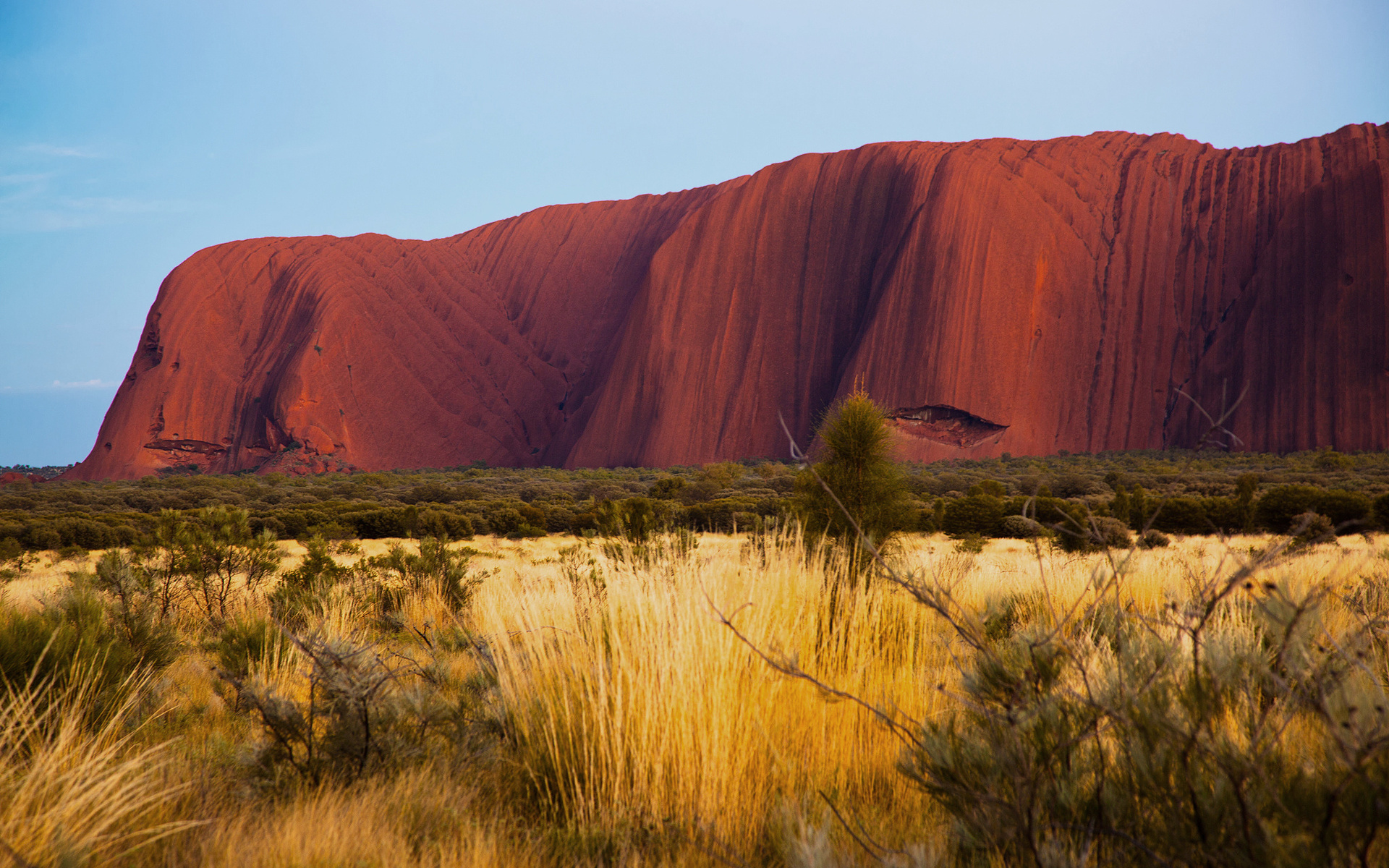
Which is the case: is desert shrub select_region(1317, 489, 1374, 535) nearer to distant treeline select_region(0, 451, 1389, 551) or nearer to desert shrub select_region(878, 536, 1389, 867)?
distant treeline select_region(0, 451, 1389, 551)

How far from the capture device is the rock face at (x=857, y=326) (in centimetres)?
4478

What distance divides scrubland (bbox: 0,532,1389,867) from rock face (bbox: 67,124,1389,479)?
42680mm

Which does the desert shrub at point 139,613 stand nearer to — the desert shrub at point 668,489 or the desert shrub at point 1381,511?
the desert shrub at point 1381,511

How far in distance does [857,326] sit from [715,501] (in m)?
31.6

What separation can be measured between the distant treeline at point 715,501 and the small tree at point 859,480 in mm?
252

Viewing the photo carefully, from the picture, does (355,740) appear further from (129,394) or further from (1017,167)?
(129,394)

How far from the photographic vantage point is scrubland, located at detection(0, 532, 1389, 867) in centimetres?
182

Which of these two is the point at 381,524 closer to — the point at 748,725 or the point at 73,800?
the point at 73,800

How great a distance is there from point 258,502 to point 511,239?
5603 cm

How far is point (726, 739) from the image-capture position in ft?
9.03

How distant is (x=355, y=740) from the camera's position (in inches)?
117

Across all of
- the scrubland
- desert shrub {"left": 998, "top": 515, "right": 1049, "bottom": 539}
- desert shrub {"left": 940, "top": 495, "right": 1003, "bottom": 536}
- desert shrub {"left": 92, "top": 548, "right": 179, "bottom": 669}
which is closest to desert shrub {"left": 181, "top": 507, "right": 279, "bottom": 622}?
desert shrub {"left": 92, "top": 548, "right": 179, "bottom": 669}

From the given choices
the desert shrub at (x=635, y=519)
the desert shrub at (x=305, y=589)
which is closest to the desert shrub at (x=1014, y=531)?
the desert shrub at (x=635, y=519)

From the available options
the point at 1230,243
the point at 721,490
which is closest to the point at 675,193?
the point at 1230,243
